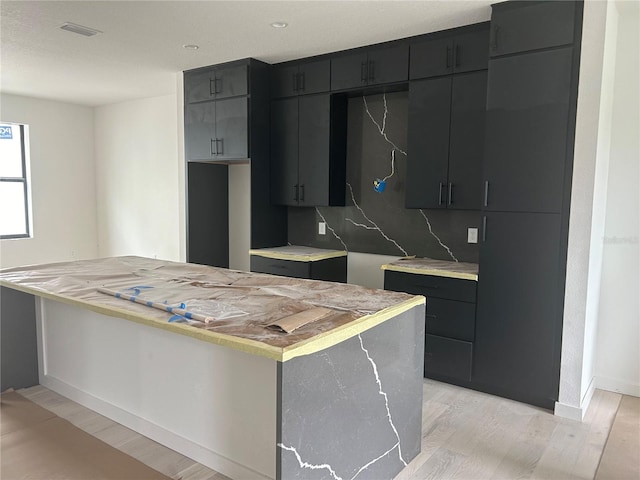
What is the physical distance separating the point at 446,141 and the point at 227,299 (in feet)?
6.96

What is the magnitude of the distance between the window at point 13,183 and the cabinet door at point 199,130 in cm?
294

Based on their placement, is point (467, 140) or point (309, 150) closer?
point (467, 140)

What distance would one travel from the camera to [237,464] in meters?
2.13

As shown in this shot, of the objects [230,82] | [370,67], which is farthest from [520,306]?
[230,82]

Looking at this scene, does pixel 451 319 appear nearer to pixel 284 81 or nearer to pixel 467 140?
pixel 467 140

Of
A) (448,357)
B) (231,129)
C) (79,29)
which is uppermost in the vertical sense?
(79,29)

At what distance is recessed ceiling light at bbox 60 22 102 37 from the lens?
338 centimetres

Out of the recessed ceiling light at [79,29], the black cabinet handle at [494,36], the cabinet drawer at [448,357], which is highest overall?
the recessed ceiling light at [79,29]

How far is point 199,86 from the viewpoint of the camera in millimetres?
4613

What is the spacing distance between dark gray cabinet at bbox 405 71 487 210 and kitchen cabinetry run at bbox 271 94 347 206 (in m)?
0.78

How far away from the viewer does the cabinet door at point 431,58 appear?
3389 millimetres

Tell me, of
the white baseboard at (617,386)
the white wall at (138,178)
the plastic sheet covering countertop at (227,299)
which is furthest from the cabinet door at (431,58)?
the white wall at (138,178)

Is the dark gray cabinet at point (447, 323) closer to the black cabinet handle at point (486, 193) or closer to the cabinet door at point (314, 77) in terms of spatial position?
the black cabinet handle at point (486, 193)

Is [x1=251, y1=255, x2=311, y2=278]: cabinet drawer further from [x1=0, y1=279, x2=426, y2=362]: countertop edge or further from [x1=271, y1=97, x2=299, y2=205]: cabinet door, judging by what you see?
[x1=0, y1=279, x2=426, y2=362]: countertop edge
